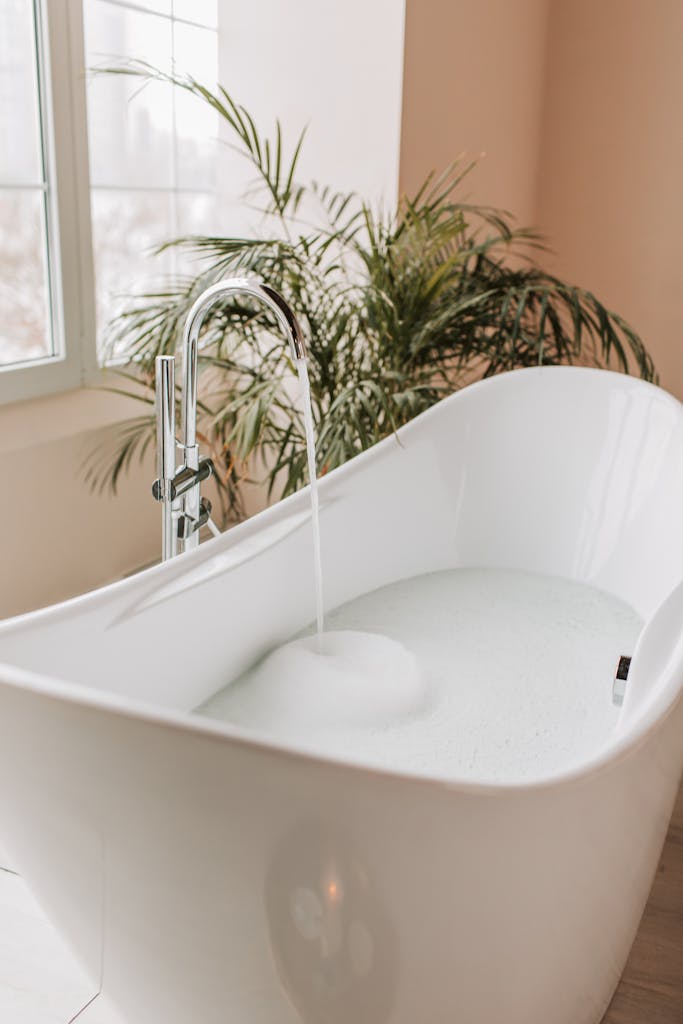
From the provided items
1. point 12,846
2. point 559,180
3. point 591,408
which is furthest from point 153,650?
point 559,180

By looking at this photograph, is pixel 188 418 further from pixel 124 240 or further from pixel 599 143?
pixel 599 143

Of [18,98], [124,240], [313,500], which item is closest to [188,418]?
[313,500]

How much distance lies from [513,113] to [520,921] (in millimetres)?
3317

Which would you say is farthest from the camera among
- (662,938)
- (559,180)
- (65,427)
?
(559,180)

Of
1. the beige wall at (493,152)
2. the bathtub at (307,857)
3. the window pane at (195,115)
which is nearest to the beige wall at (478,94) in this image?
the beige wall at (493,152)

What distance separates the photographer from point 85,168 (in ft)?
9.11

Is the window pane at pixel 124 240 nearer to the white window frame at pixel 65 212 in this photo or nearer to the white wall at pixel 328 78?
the white window frame at pixel 65 212

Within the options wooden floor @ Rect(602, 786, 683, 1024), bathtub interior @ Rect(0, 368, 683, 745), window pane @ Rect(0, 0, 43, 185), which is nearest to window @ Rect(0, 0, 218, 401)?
window pane @ Rect(0, 0, 43, 185)

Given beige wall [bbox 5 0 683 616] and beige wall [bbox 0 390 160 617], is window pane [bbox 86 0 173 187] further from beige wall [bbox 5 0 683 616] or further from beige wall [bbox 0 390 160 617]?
beige wall [bbox 0 390 160 617]

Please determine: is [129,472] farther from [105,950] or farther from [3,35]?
[105,950]

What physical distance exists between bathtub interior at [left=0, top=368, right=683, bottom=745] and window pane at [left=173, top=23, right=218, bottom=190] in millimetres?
1335

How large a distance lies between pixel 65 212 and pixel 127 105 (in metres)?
0.46

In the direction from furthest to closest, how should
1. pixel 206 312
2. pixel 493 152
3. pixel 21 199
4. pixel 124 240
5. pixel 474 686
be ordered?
pixel 493 152, pixel 124 240, pixel 21 199, pixel 474 686, pixel 206 312

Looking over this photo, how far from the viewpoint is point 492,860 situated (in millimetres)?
1037
